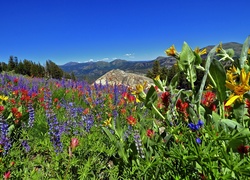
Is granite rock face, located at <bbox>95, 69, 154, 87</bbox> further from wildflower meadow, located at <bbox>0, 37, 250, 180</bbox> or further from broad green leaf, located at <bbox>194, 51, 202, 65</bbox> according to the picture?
broad green leaf, located at <bbox>194, 51, 202, 65</bbox>

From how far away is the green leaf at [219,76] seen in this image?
4.96 ft

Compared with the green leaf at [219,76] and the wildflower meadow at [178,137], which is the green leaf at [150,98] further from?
the green leaf at [219,76]

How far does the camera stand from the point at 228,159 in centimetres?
103

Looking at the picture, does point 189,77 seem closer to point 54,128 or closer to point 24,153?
point 54,128

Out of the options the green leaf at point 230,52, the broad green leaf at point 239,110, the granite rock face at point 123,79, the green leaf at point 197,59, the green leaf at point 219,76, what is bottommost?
the granite rock face at point 123,79

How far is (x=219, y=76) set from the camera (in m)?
1.54

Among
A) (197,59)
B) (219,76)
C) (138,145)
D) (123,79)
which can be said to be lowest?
(123,79)

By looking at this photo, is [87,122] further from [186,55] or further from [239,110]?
[239,110]

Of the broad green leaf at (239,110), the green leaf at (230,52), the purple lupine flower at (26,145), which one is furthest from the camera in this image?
the purple lupine flower at (26,145)

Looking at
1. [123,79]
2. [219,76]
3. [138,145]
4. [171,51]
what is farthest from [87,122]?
[123,79]

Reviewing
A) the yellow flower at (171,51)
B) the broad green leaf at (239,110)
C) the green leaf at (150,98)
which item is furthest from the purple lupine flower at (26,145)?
the broad green leaf at (239,110)

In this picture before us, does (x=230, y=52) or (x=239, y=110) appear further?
(x=230, y=52)

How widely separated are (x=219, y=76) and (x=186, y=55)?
27 cm

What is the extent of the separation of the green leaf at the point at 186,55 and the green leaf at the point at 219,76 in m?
0.16
